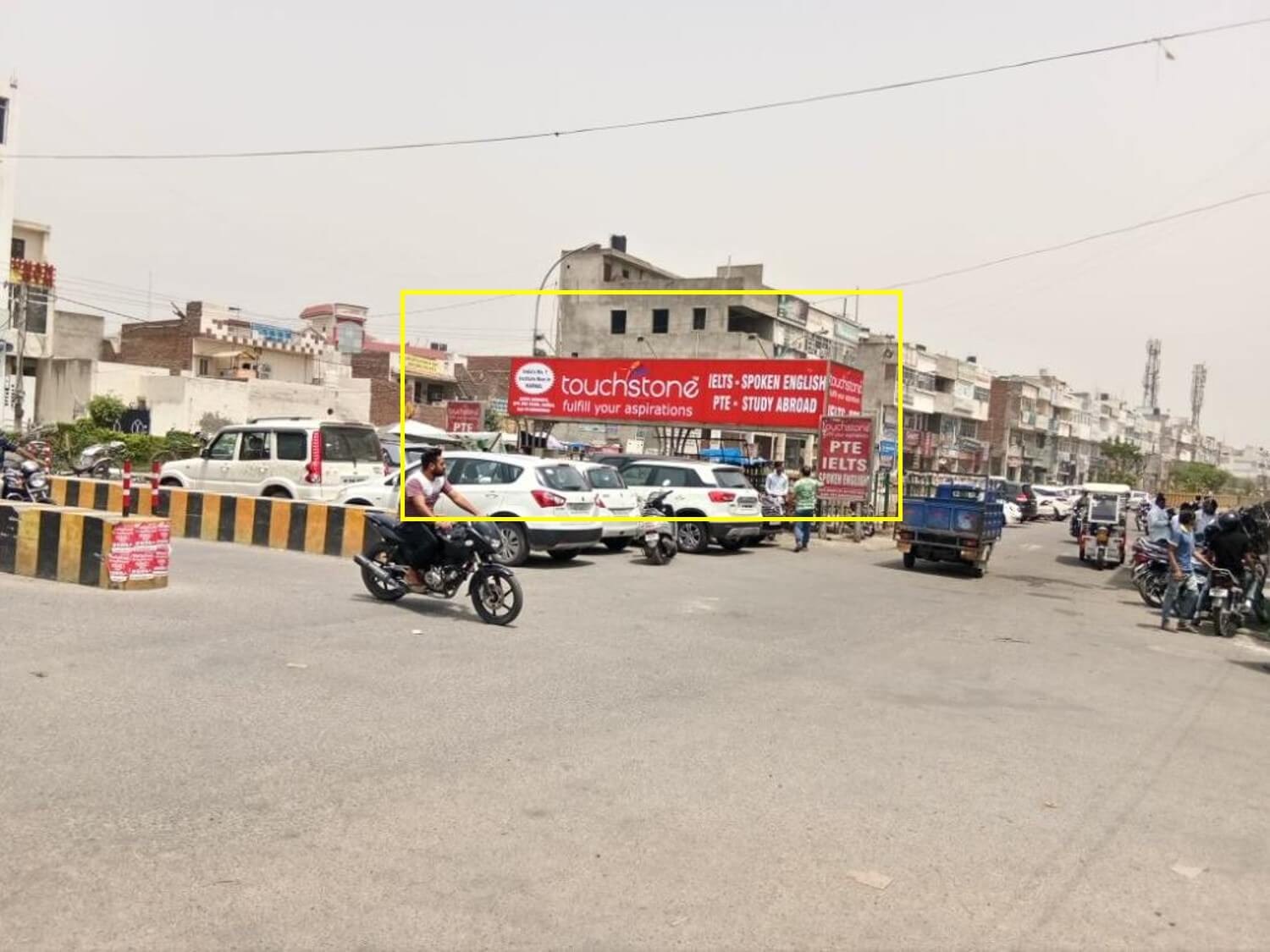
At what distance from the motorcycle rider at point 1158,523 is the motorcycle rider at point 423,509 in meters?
11.6

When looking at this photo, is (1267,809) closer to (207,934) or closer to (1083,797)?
(1083,797)

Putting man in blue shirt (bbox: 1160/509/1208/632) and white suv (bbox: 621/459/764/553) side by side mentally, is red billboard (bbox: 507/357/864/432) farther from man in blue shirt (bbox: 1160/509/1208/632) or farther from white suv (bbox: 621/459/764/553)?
man in blue shirt (bbox: 1160/509/1208/632)

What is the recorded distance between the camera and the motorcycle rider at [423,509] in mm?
9617

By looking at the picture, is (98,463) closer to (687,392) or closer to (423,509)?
(687,392)

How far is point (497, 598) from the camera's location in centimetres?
917

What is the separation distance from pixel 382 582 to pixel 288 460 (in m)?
6.15

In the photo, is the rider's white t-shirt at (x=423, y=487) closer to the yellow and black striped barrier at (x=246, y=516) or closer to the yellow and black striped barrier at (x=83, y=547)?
the yellow and black striped barrier at (x=83, y=547)

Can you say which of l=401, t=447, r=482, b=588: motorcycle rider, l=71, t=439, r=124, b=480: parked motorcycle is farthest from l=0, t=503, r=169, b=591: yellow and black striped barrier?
l=71, t=439, r=124, b=480: parked motorcycle

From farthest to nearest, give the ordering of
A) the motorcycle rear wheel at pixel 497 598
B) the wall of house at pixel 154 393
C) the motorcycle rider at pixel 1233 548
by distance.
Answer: the wall of house at pixel 154 393 < the motorcycle rider at pixel 1233 548 < the motorcycle rear wheel at pixel 497 598

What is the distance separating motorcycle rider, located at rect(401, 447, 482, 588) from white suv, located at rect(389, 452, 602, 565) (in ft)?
12.2

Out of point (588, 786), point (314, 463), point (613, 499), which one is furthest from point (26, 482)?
point (588, 786)

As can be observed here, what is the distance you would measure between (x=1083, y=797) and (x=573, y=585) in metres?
7.71

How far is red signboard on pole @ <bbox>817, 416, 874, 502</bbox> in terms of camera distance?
23078 millimetres

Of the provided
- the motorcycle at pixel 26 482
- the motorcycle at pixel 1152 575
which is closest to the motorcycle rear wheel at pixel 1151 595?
the motorcycle at pixel 1152 575
